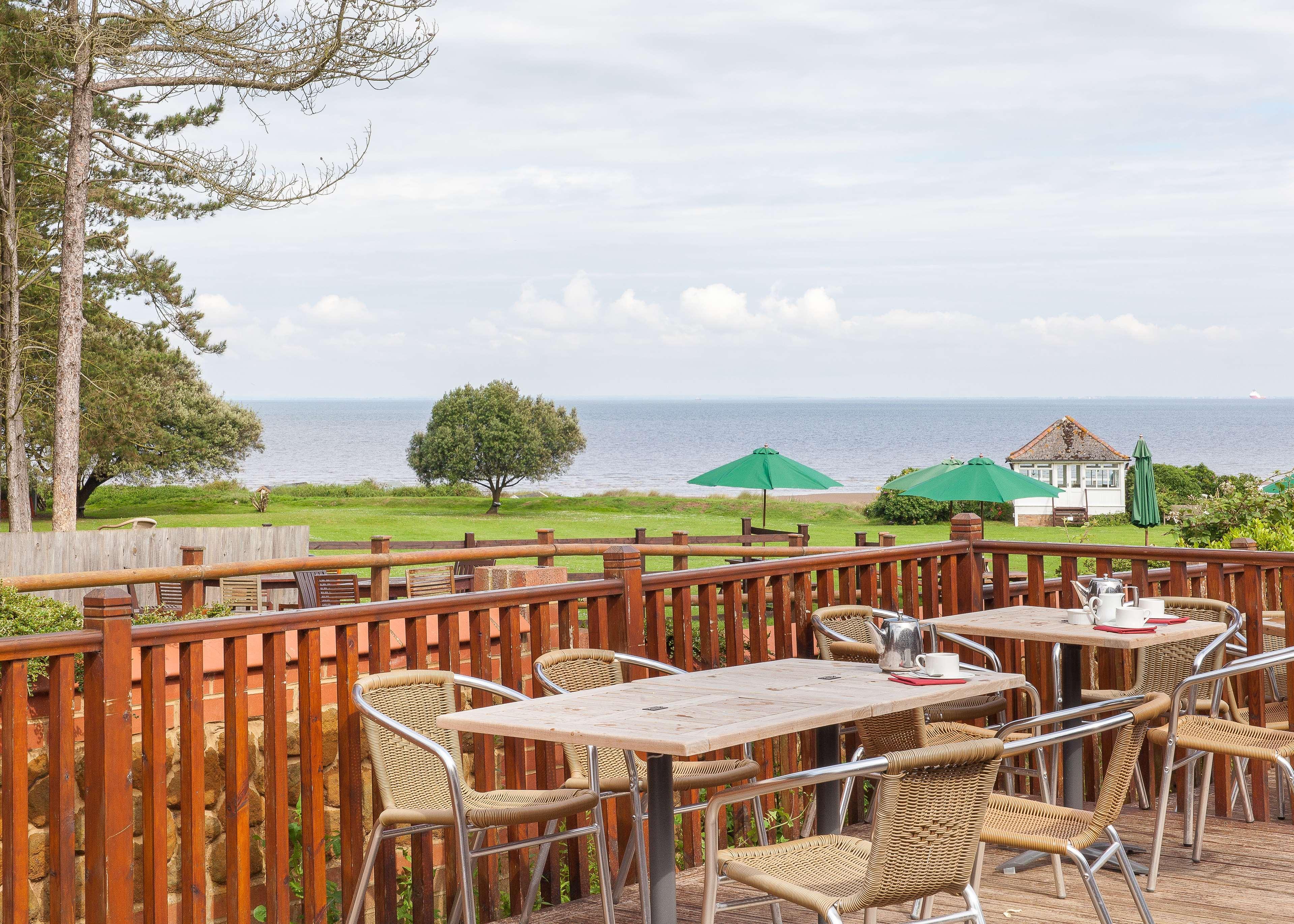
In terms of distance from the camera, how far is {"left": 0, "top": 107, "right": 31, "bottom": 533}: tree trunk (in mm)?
20109

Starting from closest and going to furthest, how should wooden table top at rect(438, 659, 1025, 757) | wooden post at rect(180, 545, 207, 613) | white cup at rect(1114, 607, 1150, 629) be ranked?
wooden table top at rect(438, 659, 1025, 757)
white cup at rect(1114, 607, 1150, 629)
wooden post at rect(180, 545, 207, 613)

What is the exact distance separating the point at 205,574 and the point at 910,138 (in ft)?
255

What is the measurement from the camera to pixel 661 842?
10.4ft

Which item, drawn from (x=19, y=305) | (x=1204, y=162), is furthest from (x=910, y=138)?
(x=19, y=305)

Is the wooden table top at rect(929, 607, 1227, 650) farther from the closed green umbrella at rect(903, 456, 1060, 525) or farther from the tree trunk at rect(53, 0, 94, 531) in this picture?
the tree trunk at rect(53, 0, 94, 531)

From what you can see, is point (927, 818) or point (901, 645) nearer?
point (927, 818)

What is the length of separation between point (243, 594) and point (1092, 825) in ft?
30.5

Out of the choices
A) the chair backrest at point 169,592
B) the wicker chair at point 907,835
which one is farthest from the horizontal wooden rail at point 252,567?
the chair backrest at point 169,592

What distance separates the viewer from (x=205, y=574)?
596cm

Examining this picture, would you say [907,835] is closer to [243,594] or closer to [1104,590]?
[1104,590]

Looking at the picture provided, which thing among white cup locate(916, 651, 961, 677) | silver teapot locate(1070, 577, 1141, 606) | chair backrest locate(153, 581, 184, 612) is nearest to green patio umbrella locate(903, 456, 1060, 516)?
chair backrest locate(153, 581, 184, 612)

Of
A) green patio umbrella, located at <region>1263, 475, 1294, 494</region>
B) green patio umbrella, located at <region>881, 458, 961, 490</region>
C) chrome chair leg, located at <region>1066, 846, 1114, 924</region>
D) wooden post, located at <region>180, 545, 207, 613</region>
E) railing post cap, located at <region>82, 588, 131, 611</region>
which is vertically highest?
green patio umbrella, located at <region>881, 458, 961, 490</region>

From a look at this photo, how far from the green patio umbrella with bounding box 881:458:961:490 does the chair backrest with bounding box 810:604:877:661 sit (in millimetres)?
8088

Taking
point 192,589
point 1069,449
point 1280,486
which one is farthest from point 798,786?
point 1069,449
